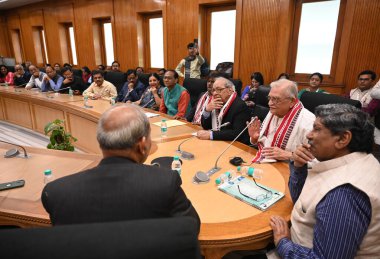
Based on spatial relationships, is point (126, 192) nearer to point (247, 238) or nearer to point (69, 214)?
point (69, 214)

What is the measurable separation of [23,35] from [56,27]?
2.63m

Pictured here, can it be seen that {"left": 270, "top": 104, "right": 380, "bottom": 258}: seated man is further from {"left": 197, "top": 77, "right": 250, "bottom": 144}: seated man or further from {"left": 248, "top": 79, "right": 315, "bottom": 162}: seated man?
{"left": 197, "top": 77, "right": 250, "bottom": 144}: seated man

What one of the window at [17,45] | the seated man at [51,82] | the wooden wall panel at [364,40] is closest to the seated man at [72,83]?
the seated man at [51,82]

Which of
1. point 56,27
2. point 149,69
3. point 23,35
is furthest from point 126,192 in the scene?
point 23,35

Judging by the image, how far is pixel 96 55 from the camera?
7863mm

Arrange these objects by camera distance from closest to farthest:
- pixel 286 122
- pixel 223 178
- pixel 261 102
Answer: pixel 223 178 → pixel 286 122 → pixel 261 102

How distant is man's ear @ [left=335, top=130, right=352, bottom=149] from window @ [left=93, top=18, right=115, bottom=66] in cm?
765

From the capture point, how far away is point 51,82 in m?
5.35

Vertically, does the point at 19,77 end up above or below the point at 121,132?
below

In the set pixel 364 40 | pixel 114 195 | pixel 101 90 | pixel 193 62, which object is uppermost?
pixel 364 40

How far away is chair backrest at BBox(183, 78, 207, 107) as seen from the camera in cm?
374

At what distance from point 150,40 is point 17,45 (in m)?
7.97

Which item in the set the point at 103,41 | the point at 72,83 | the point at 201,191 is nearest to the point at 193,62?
the point at 72,83

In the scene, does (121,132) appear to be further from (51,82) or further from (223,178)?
(51,82)
